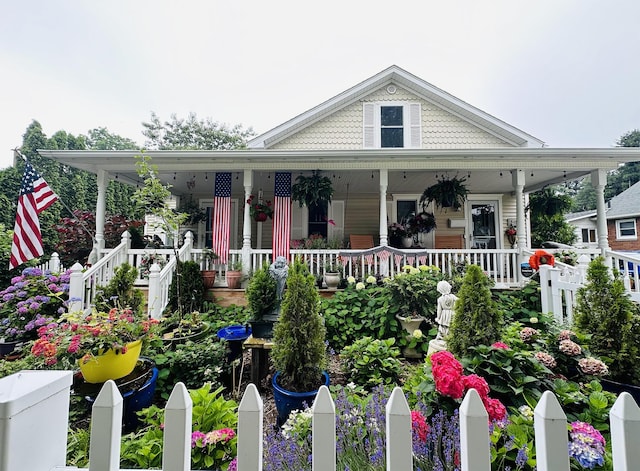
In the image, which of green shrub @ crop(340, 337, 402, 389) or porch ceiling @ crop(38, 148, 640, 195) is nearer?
green shrub @ crop(340, 337, 402, 389)

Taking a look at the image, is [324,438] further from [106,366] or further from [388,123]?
[388,123]

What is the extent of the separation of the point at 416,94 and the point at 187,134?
20.7 m

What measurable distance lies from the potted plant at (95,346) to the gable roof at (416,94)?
7140mm

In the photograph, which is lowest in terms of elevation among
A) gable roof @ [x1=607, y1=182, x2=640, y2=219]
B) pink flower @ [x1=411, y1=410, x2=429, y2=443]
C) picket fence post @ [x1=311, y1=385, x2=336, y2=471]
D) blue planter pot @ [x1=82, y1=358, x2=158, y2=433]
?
blue planter pot @ [x1=82, y1=358, x2=158, y2=433]

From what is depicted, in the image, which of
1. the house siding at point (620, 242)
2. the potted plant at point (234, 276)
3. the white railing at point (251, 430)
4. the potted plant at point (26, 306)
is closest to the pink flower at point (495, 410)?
the white railing at point (251, 430)

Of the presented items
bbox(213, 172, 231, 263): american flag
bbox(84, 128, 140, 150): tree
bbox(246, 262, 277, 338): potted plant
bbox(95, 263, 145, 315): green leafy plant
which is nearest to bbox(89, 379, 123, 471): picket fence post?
bbox(246, 262, 277, 338): potted plant

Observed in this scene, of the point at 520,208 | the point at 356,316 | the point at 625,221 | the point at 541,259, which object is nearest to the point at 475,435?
the point at 356,316

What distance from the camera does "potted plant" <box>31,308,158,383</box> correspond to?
99.3 inches

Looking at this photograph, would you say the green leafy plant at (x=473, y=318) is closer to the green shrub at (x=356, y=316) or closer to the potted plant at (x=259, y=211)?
the green shrub at (x=356, y=316)

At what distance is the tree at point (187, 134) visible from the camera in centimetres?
2322

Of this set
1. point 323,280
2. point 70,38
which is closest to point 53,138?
point 70,38

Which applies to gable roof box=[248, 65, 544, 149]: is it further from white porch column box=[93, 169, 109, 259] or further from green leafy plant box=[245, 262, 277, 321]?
green leafy plant box=[245, 262, 277, 321]

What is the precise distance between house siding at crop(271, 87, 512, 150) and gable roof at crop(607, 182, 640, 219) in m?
14.6

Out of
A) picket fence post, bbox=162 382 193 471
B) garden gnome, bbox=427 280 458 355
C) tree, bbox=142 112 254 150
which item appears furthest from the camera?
tree, bbox=142 112 254 150
